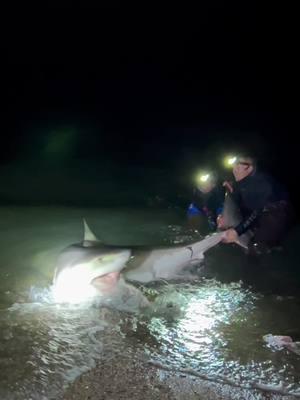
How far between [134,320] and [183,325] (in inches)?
18.8

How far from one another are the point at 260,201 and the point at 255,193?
0.51 feet

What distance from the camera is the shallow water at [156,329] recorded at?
360cm

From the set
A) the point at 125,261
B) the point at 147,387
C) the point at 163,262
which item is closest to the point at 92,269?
the point at 125,261

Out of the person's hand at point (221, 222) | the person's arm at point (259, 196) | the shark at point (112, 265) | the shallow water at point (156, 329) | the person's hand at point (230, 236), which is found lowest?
the shallow water at point (156, 329)

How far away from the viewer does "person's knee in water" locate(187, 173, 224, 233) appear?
8.51 m

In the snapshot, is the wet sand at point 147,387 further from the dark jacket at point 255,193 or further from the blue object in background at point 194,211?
the blue object in background at point 194,211

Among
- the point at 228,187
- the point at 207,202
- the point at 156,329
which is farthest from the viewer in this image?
the point at 207,202

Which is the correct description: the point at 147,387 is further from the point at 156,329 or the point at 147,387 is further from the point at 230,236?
the point at 230,236

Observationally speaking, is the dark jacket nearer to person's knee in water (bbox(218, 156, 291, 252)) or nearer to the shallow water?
person's knee in water (bbox(218, 156, 291, 252))

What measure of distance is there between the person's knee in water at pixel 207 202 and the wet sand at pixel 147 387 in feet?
16.5

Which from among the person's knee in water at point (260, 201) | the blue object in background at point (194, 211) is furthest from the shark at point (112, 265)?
the blue object in background at point (194, 211)

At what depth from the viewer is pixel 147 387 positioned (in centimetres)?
339

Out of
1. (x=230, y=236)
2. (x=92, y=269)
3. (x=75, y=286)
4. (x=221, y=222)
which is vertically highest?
(x=221, y=222)

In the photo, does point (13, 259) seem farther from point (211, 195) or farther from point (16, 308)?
point (211, 195)
